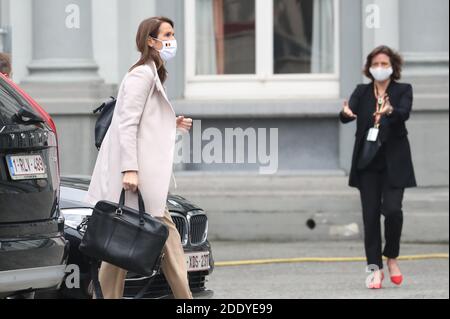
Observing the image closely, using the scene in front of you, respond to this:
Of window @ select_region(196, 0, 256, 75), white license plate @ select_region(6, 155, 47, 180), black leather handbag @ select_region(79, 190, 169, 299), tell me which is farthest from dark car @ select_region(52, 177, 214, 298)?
window @ select_region(196, 0, 256, 75)

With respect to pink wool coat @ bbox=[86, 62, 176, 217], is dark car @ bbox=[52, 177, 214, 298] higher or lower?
lower

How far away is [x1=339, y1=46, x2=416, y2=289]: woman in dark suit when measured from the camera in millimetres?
10742

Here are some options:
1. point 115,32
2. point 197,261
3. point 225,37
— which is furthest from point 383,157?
point 225,37

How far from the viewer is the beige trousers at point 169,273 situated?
784 centimetres

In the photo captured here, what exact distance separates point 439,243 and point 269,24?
337 centimetres

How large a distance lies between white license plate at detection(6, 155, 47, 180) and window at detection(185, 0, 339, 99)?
7719mm

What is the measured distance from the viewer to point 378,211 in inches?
429

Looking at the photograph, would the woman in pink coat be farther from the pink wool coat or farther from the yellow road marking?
the yellow road marking

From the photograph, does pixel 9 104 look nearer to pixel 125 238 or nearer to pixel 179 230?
pixel 125 238

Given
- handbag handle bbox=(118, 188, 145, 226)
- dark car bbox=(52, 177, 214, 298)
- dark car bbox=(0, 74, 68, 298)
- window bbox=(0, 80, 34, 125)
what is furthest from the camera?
dark car bbox=(52, 177, 214, 298)

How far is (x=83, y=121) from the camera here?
14.5 m

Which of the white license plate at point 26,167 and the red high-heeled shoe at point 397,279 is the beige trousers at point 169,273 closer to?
the white license plate at point 26,167

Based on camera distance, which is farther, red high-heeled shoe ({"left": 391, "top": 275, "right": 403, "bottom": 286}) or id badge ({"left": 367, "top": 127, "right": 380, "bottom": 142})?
red high-heeled shoe ({"left": 391, "top": 275, "right": 403, "bottom": 286})
